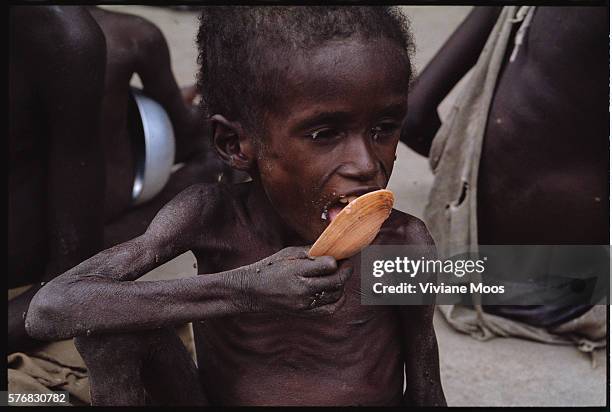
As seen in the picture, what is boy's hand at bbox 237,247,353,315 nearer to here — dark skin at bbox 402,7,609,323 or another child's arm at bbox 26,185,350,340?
another child's arm at bbox 26,185,350,340

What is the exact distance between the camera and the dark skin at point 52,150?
1696 millimetres

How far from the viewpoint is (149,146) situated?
212 centimetres

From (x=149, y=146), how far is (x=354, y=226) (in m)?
1.04

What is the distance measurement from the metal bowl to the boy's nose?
990 millimetres

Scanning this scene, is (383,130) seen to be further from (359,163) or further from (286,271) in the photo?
(286,271)

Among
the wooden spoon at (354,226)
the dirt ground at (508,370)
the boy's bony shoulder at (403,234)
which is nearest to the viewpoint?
the wooden spoon at (354,226)

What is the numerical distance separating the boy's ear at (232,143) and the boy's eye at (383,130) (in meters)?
0.17

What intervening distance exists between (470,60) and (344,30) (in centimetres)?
103

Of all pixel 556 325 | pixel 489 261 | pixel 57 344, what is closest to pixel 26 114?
pixel 57 344

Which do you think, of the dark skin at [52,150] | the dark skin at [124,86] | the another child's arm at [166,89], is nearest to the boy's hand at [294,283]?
the dark skin at [52,150]

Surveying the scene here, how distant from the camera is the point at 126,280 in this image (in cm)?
124

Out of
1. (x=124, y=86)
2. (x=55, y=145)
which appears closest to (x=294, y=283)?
(x=55, y=145)

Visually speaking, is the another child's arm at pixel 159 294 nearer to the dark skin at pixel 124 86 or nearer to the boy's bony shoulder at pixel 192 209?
the boy's bony shoulder at pixel 192 209

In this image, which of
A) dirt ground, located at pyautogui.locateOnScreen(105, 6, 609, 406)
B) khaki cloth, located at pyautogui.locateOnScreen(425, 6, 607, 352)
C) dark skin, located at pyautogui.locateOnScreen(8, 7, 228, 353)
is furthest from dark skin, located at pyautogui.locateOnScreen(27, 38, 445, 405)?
khaki cloth, located at pyautogui.locateOnScreen(425, 6, 607, 352)
